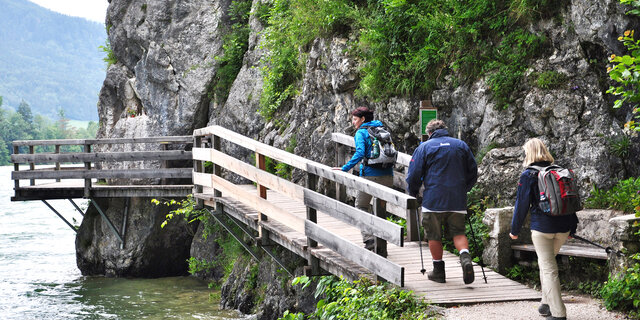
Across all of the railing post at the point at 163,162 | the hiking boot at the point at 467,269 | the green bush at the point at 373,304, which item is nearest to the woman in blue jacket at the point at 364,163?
the green bush at the point at 373,304

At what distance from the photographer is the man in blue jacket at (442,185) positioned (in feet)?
21.6

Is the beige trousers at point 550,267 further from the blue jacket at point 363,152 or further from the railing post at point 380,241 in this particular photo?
the blue jacket at point 363,152

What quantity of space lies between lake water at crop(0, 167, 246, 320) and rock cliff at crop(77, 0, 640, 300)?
1.16m

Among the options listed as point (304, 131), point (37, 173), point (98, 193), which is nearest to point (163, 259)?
point (98, 193)

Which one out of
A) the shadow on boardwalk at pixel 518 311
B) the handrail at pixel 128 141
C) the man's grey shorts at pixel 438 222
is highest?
the handrail at pixel 128 141

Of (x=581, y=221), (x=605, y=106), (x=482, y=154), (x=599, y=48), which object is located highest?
(x=599, y=48)

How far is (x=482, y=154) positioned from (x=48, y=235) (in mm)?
23265

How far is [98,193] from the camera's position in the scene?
15922 millimetres

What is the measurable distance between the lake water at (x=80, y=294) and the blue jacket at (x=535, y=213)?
7252 mm

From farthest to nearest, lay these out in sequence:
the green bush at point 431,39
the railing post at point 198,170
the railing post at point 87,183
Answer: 1. the railing post at point 87,183
2. the railing post at point 198,170
3. the green bush at point 431,39

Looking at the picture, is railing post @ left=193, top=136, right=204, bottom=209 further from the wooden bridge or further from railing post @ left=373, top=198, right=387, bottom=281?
railing post @ left=373, top=198, right=387, bottom=281

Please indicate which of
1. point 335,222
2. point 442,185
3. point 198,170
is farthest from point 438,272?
point 198,170

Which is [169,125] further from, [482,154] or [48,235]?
[48,235]

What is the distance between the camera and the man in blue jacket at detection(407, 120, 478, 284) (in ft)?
21.6
